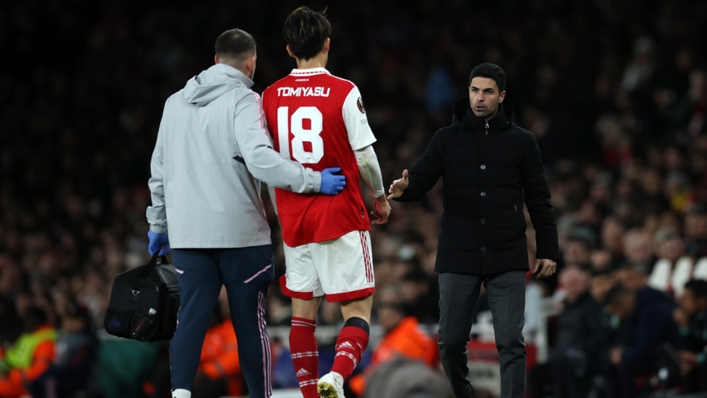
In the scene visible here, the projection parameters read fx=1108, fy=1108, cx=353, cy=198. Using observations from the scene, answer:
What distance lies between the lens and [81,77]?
68.0 ft

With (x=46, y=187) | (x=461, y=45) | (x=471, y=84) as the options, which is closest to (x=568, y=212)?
(x=461, y=45)

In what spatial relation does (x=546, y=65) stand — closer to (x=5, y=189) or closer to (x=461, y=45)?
(x=461, y=45)

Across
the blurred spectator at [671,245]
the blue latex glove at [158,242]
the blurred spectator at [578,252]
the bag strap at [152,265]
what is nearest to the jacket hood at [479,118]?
the blue latex glove at [158,242]

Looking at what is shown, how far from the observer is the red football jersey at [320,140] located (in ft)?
20.0

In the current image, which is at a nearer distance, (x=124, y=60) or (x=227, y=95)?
(x=227, y=95)

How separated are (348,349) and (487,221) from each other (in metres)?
1.12

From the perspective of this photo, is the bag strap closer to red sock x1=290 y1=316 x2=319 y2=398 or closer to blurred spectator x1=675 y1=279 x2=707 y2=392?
red sock x1=290 y1=316 x2=319 y2=398

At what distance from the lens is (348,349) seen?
602cm

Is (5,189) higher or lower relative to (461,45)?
lower

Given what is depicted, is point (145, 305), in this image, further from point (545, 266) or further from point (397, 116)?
point (397, 116)

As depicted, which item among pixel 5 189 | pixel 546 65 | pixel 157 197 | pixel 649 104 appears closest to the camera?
pixel 157 197

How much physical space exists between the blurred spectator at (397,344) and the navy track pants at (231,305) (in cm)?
415

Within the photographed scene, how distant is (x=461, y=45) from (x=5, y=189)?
8177 millimetres

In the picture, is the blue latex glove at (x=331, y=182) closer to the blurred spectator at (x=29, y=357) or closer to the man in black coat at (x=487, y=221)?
the man in black coat at (x=487, y=221)
